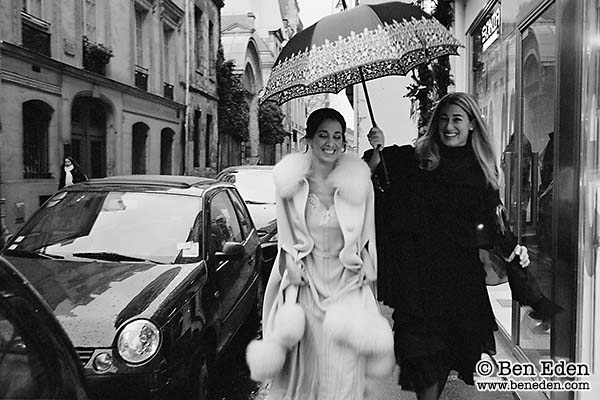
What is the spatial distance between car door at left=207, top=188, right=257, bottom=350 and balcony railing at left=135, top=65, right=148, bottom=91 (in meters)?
16.5

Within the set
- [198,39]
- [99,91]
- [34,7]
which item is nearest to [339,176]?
[34,7]

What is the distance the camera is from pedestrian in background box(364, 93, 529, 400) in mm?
3506

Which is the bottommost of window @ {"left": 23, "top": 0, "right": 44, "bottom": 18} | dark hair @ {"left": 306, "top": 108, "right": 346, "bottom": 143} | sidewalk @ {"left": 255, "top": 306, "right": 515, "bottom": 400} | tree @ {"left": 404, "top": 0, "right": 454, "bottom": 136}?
sidewalk @ {"left": 255, "top": 306, "right": 515, "bottom": 400}

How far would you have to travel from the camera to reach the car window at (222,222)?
5344 millimetres

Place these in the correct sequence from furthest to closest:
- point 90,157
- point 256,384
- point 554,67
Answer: point 90,157 → point 256,384 → point 554,67

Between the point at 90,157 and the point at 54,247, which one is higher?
the point at 90,157

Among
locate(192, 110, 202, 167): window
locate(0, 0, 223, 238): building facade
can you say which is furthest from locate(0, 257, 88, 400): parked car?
locate(192, 110, 202, 167): window

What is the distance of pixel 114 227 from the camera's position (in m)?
5.06

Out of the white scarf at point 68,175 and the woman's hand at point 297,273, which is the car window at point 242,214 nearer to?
the woman's hand at point 297,273

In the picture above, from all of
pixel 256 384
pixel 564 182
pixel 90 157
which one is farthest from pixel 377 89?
pixel 564 182

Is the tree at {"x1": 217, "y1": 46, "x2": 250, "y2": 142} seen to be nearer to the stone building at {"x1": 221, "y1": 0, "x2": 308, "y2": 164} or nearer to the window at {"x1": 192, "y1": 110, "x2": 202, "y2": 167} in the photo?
the stone building at {"x1": 221, "y1": 0, "x2": 308, "y2": 164}

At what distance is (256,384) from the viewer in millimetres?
5449

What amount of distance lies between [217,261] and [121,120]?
16.1 metres

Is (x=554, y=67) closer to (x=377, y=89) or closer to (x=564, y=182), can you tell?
(x=564, y=182)
